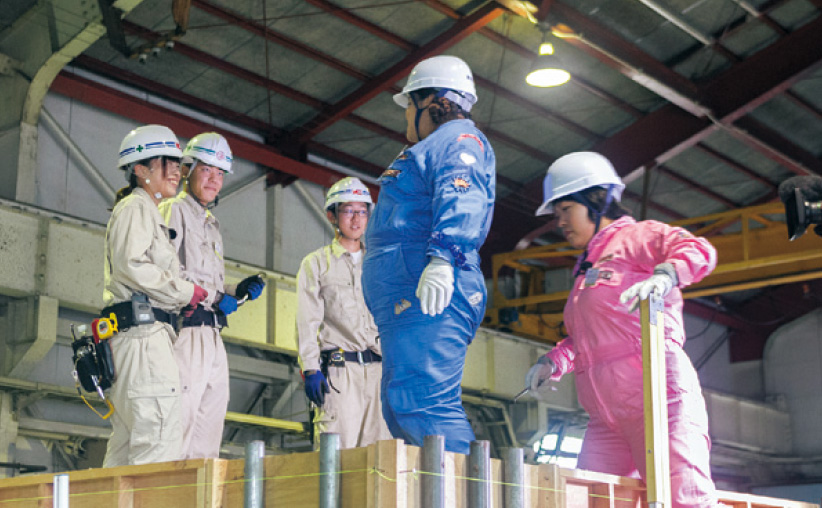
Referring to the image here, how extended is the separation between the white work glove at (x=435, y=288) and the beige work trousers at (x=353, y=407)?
11.1 ft

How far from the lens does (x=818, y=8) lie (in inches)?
688

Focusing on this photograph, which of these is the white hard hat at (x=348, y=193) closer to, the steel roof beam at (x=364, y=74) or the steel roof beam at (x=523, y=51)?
the steel roof beam at (x=364, y=74)

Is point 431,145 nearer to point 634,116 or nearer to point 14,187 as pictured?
point 14,187

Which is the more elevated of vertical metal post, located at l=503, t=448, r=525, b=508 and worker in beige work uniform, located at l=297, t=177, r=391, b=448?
worker in beige work uniform, located at l=297, t=177, r=391, b=448

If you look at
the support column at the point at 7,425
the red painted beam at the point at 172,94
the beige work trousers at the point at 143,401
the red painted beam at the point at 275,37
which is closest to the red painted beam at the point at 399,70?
the red painted beam at the point at 275,37

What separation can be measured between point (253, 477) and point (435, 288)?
1.13 m

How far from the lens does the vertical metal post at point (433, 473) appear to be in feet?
13.6

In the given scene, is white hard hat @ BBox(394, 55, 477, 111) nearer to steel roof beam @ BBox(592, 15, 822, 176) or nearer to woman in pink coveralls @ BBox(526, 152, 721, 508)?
woman in pink coveralls @ BBox(526, 152, 721, 508)

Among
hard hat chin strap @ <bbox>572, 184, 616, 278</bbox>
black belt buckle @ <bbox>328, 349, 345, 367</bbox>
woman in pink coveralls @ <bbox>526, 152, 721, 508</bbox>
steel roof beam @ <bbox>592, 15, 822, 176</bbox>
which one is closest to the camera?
woman in pink coveralls @ <bbox>526, 152, 721, 508</bbox>

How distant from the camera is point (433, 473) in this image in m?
4.16

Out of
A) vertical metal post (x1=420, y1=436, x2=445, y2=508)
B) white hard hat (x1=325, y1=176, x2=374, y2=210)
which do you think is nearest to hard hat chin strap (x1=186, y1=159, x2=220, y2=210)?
white hard hat (x1=325, y1=176, x2=374, y2=210)

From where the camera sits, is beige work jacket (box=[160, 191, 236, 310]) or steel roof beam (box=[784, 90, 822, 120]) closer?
beige work jacket (box=[160, 191, 236, 310])

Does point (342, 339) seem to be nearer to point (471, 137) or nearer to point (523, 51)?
point (471, 137)

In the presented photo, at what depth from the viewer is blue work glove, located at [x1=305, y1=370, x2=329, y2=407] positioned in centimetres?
799
